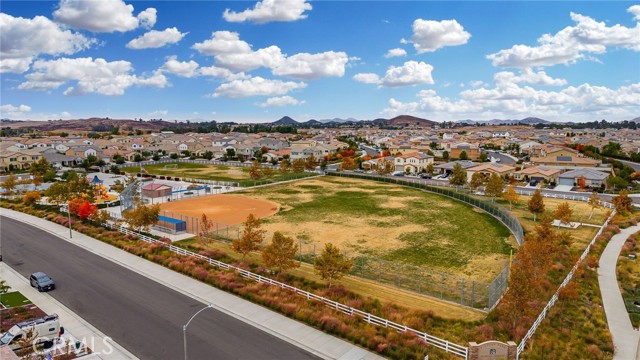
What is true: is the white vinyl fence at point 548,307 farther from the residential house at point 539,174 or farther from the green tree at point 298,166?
the green tree at point 298,166

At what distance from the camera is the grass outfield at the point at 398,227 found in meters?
41.8

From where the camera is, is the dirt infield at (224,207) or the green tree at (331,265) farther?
the dirt infield at (224,207)

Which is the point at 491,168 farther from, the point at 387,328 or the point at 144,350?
the point at 144,350

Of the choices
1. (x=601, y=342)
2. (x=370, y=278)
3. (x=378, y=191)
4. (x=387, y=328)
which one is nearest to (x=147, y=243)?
(x=370, y=278)

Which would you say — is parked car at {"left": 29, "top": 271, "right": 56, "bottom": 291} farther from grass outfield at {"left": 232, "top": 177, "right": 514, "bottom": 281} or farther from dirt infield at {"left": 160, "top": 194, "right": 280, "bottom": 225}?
dirt infield at {"left": 160, "top": 194, "right": 280, "bottom": 225}

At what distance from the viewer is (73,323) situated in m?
27.1

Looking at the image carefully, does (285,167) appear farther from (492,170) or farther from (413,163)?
(492,170)

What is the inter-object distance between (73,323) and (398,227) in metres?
38.0

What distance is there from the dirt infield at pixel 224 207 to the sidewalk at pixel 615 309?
41.6 m

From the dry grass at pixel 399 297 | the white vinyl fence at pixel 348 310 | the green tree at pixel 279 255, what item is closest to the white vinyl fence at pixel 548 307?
the dry grass at pixel 399 297

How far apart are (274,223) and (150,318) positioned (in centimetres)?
2868

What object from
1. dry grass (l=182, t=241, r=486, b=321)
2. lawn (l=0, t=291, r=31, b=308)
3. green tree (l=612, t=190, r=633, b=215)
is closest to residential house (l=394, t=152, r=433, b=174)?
green tree (l=612, t=190, r=633, b=215)

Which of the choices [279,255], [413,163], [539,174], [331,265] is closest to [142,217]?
[279,255]

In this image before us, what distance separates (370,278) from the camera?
35.7 meters
